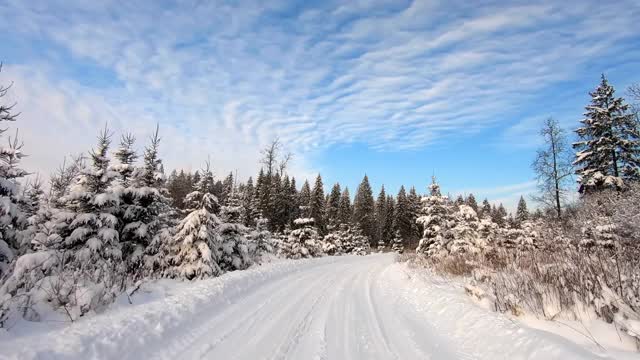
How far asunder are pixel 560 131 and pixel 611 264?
2743 centimetres

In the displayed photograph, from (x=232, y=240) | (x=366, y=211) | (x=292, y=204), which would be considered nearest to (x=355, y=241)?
(x=292, y=204)

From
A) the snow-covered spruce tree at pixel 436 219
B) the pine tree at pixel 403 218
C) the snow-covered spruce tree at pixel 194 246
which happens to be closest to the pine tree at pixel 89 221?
the snow-covered spruce tree at pixel 194 246

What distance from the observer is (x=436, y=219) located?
2139 cm

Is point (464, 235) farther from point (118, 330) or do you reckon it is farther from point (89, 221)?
point (118, 330)

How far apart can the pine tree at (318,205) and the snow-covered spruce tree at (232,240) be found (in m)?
39.3

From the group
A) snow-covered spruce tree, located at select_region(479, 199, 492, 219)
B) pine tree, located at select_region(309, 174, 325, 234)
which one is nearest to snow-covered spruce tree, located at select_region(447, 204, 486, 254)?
snow-covered spruce tree, located at select_region(479, 199, 492, 219)

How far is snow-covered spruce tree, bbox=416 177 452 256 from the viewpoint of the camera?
20.3 m

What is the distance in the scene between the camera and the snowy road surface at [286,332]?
4639 millimetres

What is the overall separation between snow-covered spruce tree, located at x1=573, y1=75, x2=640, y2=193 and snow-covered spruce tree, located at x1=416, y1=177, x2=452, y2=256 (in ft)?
41.3

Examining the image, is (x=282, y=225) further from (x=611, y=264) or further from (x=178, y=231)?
(x=611, y=264)

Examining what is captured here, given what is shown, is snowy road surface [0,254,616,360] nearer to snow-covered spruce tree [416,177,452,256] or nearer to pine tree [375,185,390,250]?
snow-covered spruce tree [416,177,452,256]

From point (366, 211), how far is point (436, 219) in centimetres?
5473

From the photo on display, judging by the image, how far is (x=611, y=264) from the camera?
5949 mm

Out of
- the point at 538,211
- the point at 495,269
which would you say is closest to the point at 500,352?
the point at 495,269
